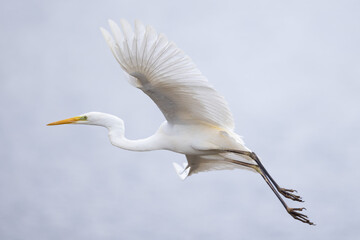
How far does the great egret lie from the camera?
5938mm

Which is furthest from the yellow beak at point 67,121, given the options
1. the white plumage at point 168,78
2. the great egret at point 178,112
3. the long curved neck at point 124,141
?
the white plumage at point 168,78

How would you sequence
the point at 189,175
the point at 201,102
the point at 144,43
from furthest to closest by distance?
1. the point at 189,175
2. the point at 201,102
3. the point at 144,43

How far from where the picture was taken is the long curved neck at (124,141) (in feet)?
24.8

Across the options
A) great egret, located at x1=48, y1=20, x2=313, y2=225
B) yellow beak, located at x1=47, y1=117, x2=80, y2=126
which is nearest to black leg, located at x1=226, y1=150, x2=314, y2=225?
great egret, located at x1=48, y1=20, x2=313, y2=225

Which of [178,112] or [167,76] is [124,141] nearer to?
[178,112]

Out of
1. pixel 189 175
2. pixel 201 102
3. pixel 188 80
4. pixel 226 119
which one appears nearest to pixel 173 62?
pixel 188 80

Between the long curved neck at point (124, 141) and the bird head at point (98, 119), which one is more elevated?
the bird head at point (98, 119)

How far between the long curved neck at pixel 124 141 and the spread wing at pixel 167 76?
46 cm

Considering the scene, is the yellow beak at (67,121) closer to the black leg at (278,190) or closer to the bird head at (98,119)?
the bird head at (98,119)

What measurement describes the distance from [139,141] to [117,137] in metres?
0.30

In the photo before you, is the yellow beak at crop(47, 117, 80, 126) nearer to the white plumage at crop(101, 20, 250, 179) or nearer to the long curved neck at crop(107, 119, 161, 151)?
the long curved neck at crop(107, 119, 161, 151)

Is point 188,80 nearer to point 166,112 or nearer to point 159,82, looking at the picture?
point 159,82

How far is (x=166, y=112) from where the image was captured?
7156 mm

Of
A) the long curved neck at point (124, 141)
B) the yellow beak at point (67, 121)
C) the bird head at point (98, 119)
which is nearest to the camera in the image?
the long curved neck at point (124, 141)
